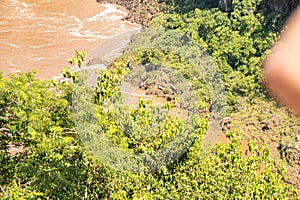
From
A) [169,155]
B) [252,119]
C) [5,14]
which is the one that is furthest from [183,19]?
[169,155]

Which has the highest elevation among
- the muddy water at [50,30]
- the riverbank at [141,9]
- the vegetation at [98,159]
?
the vegetation at [98,159]

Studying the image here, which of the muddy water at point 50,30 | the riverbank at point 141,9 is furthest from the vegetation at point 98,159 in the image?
the riverbank at point 141,9

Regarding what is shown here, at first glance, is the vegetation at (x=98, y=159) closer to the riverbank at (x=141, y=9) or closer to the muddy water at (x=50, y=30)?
the muddy water at (x=50, y=30)

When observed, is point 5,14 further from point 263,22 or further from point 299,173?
point 299,173

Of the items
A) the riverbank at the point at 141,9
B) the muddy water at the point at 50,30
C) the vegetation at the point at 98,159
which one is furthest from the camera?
the riverbank at the point at 141,9

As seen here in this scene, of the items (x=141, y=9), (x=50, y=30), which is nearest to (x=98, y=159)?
(x=50, y=30)

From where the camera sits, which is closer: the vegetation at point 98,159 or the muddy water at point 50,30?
the vegetation at point 98,159

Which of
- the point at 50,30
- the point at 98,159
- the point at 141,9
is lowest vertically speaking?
the point at 50,30

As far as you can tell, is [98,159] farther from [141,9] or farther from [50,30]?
[141,9]
